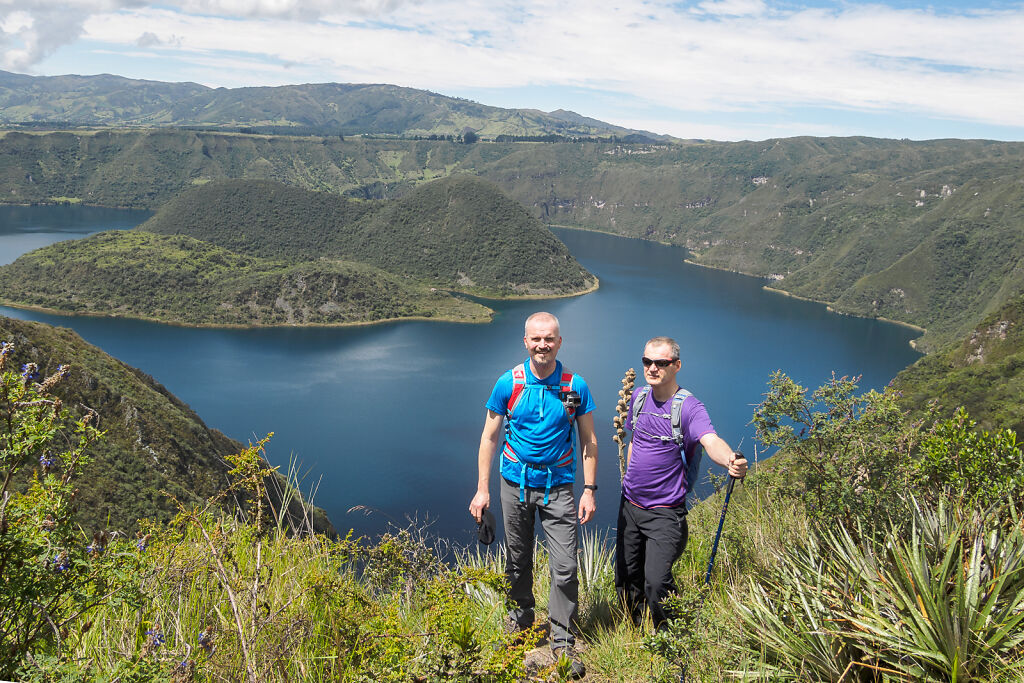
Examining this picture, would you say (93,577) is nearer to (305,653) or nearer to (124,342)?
(305,653)

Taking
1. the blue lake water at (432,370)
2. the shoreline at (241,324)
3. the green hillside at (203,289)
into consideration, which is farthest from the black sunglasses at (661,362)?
the green hillside at (203,289)

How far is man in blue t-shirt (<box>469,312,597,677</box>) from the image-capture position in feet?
15.4

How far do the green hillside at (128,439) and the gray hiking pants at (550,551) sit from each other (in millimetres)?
17311

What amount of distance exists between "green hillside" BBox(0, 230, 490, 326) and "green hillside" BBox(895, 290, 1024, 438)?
6213cm

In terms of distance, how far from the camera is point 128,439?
28.0 m

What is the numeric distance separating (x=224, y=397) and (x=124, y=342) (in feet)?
92.4

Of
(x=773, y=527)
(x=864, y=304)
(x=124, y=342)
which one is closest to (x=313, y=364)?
(x=124, y=342)

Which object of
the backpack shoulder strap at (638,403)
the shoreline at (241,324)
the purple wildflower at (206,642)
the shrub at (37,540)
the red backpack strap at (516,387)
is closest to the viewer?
the shrub at (37,540)

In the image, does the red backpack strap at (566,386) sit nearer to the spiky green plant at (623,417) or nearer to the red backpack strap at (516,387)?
the red backpack strap at (516,387)

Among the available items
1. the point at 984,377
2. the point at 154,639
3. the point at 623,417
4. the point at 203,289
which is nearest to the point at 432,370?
the point at 203,289

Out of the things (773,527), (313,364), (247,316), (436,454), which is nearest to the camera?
(773,527)

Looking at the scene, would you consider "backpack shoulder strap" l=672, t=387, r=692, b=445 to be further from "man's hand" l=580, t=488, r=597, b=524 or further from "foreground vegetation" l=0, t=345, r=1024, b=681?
"foreground vegetation" l=0, t=345, r=1024, b=681

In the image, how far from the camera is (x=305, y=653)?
3236 millimetres

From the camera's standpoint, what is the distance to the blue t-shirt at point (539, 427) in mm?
4742
